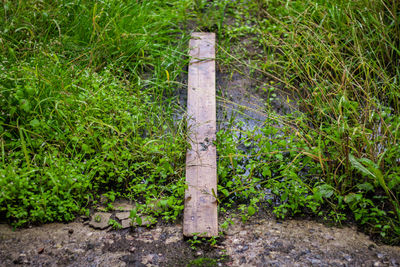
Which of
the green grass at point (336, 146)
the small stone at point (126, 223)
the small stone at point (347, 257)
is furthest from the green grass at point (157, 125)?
the small stone at point (347, 257)

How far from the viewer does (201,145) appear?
3219 millimetres

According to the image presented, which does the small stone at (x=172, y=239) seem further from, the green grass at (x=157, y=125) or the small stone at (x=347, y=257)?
the small stone at (x=347, y=257)

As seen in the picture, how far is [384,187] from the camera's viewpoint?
8.48 ft

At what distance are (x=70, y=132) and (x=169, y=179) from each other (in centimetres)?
91

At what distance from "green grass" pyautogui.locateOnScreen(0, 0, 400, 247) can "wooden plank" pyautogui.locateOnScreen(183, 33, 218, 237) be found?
10 cm

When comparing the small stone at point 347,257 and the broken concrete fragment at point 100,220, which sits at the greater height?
the broken concrete fragment at point 100,220

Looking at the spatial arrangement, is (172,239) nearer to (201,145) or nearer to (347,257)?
(201,145)

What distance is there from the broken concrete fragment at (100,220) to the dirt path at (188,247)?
43 mm

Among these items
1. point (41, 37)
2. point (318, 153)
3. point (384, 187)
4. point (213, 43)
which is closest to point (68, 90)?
point (41, 37)

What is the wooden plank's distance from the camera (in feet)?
8.81

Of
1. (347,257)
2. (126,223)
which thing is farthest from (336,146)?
(126,223)

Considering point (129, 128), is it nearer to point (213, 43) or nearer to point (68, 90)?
point (68, 90)

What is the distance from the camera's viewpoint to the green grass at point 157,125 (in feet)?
9.01

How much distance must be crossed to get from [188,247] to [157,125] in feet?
4.14
